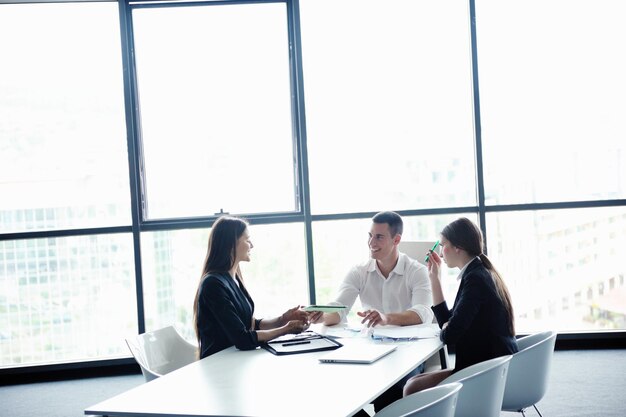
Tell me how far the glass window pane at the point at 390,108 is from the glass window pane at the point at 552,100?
0.74 ft

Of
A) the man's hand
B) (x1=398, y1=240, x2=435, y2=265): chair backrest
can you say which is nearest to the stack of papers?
the man's hand

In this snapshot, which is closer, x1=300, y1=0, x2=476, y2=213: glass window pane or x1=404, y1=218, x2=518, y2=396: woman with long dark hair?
x1=404, y1=218, x2=518, y2=396: woman with long dark hair

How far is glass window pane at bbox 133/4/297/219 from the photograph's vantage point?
6191 mm

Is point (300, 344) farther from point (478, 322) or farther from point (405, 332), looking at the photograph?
point (478, 322)

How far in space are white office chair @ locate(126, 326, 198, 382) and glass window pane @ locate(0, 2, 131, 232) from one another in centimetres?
251

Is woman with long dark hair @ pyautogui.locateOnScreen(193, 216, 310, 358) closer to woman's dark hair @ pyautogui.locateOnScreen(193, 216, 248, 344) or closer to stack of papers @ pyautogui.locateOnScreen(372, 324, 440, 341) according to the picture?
woman's dark hair @ pyautogui.locateOnScreen(193, 216, 248, 344)

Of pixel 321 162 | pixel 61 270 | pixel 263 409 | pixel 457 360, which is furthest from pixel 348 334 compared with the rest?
pixel 61 270

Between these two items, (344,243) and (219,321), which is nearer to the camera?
(219,321)

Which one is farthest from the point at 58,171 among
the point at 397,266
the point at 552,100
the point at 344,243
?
the point at 552,100

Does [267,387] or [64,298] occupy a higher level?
[267,387]

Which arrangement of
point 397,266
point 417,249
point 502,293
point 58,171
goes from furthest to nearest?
point 58,171 → point 417,249 → point 397,266 → point 502,293

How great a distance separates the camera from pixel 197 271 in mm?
6273

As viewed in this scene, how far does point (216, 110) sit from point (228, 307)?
9.87 feet

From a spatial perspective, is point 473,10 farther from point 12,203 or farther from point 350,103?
point 12,203
